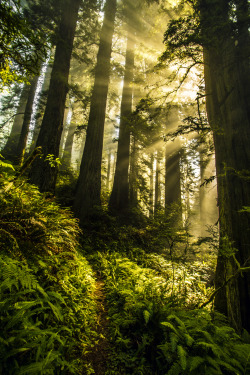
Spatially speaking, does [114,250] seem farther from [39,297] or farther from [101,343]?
[39,297]

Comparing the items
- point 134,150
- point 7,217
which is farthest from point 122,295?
point 134,150

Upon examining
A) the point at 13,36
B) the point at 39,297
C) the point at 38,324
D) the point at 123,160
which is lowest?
the point at 38,324

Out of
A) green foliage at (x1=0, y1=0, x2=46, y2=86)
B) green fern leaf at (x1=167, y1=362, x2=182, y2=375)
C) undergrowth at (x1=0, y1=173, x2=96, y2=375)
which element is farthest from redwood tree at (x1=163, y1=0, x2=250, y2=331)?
green foliage at (x1=0, y1=0, x2=46, y2=86)

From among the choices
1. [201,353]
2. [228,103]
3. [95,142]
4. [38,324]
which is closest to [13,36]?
[38,324]

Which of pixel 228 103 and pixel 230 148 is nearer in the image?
pixel 230 148

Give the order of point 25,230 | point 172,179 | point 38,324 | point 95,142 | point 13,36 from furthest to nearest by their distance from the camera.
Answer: point 172,179
point 95,142
point 13,36
point 25,230
point 38,324

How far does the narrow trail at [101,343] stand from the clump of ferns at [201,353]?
0.70m

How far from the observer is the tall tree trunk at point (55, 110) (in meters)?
6.29

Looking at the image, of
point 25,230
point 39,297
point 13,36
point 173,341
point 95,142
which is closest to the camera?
point 173,341

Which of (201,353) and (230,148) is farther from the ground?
(230,148)

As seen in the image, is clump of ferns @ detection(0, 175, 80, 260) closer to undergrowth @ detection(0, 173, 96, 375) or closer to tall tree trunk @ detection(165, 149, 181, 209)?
undergrowth @ detection(0, 173, 96, 375)

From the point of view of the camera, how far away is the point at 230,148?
14.9ft

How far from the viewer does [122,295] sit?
3.59m

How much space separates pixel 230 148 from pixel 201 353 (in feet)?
13.7
